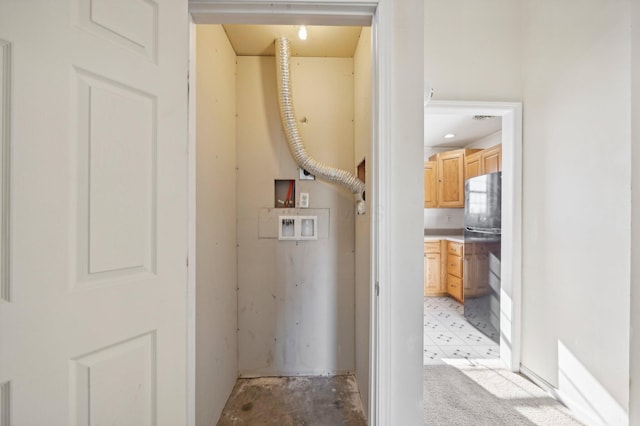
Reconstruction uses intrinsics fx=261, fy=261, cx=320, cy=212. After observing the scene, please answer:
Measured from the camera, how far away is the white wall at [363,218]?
64.8 inches

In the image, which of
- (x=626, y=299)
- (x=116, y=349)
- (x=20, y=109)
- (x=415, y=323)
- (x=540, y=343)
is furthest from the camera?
(x=540, y=343)

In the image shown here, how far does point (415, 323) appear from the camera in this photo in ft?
3.43

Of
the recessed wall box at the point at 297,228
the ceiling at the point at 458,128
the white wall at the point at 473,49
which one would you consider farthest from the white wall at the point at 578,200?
the recessed wall box at the point at 297,228

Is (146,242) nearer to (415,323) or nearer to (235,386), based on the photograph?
(415,323)

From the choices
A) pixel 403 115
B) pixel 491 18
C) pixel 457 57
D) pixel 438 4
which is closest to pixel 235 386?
pixel 403 115

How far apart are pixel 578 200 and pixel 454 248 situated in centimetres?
245

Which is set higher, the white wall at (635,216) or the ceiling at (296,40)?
the ceiling at (296,40)

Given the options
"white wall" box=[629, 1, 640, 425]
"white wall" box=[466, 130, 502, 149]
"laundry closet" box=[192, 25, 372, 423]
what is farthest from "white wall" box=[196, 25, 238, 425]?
"white wall" box=[466, 130, 502, 149]

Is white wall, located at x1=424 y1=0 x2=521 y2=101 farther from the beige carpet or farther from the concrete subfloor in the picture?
the concrete subfloor

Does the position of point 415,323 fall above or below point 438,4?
below

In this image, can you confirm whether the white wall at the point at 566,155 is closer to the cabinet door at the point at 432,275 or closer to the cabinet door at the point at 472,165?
the cabinet door at the point at 472,165

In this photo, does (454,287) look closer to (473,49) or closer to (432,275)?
(432,275)

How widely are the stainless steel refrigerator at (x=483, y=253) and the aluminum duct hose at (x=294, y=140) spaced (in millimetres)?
1496

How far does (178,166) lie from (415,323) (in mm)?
1086
